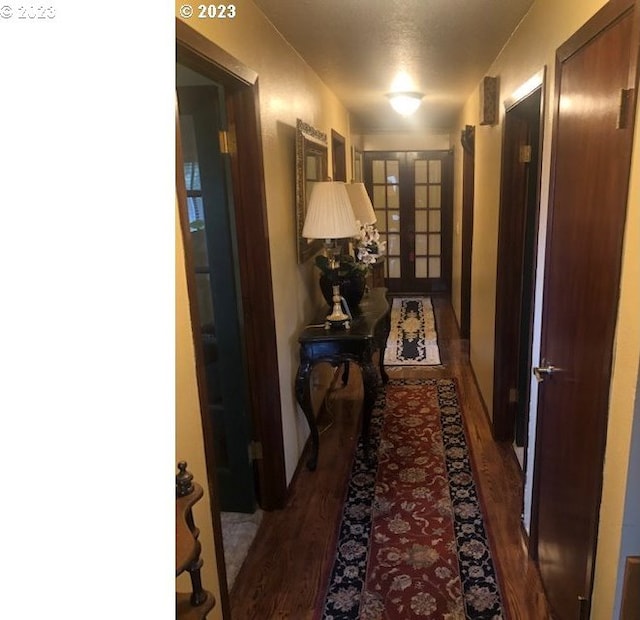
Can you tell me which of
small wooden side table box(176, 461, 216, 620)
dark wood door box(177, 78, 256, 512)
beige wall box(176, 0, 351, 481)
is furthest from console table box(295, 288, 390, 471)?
small wooden side table box(176, 461, 216, 620)

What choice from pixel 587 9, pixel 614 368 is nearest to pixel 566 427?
pixel 614 368

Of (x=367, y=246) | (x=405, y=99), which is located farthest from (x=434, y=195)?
(x=367, y=246)

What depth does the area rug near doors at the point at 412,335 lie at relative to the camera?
4.68 metres

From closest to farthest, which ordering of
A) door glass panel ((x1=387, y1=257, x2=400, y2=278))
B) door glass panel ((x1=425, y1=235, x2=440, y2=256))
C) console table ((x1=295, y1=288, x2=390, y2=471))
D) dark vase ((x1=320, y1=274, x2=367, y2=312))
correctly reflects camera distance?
console table ((x1=295, y1=288, x2=390, y2=471))
dark vase ((x1=320, y1=274, x2=367, y2=312))
door glass panel ((x1=425, y1=235, x2=440, y2=256))
door glass panel ((x1=387, y1=257, x2=400, y2=278))

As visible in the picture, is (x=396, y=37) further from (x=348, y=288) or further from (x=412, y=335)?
(x=412, y=335)

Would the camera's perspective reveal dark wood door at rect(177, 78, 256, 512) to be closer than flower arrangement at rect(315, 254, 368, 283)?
Yes

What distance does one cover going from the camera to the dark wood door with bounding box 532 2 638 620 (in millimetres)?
1234

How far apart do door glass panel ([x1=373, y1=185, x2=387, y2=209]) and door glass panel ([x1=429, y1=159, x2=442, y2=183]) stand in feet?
2.18

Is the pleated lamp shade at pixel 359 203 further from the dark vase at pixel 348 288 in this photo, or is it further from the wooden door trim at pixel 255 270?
the wooden door trim at pixel 255 270

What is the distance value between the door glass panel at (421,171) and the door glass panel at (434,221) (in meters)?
0.45

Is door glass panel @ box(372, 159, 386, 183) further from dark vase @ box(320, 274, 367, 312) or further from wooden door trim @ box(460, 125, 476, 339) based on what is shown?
dark vase @ box(320, 274, 367, 312)

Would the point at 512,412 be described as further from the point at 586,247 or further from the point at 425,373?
the point at 586,247
